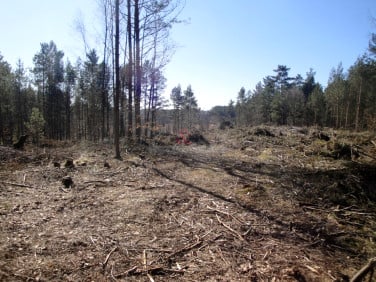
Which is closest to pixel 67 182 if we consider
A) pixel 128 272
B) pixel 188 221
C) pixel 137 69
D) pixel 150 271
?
pixel 188 221

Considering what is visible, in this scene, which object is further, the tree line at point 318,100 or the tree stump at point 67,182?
the tree line at point 318,100

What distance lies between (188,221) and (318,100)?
137 ft

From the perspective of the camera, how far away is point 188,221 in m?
5.42

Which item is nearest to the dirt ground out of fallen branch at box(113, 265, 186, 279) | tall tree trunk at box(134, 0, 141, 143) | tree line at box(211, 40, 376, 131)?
fallen branch at box(113, 265, 186, 279)

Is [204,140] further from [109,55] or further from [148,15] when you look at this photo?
[109,55]

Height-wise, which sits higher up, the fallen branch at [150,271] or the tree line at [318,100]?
the tree line at [318,100]

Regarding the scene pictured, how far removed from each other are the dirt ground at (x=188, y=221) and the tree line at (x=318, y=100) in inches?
803

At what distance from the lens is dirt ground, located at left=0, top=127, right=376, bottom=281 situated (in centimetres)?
390

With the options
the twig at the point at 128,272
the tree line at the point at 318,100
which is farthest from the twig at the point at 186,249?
the tree line at the point at 318,100

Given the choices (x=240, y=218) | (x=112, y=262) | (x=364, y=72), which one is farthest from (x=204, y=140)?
(x=364, y=72)

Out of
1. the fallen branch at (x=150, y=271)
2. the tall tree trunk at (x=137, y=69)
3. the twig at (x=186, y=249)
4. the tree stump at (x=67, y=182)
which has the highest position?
the tall tree trunk at (x=137, y=69)

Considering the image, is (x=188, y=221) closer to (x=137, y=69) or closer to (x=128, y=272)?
(x=128, y=272)

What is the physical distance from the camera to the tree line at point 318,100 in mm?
31797

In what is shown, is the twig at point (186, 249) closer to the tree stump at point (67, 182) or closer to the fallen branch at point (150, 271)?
the fallen branch at point (150, 271)
